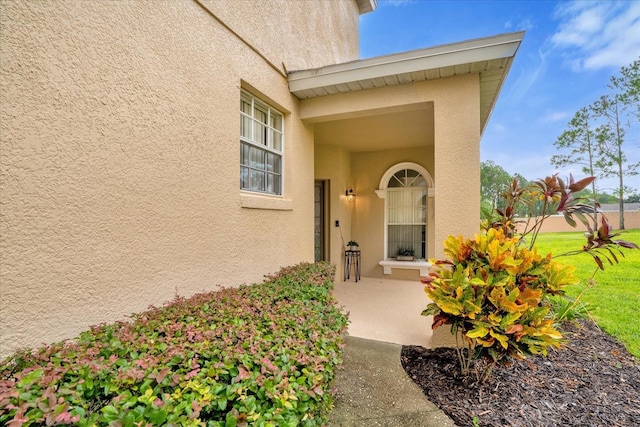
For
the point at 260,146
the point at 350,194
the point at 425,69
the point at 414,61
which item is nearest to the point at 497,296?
the point at 425,69

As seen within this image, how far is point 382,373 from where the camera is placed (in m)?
3.22

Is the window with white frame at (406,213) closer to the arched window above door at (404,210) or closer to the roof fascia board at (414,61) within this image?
the arched window above door at (404,210)

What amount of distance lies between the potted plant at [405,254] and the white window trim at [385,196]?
0.52ft

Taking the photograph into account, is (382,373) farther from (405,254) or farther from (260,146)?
(405,254)

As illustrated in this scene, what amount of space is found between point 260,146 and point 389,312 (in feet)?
12.6

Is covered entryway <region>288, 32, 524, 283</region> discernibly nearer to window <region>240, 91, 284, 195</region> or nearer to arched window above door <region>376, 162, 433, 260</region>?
window <region>240, 91, 284, 195</region>

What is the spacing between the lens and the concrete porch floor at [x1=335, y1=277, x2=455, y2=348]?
166 inches

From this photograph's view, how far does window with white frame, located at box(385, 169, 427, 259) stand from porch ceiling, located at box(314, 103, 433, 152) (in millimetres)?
1061

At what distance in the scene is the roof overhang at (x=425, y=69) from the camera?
3.72 m

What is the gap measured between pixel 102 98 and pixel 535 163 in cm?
2836

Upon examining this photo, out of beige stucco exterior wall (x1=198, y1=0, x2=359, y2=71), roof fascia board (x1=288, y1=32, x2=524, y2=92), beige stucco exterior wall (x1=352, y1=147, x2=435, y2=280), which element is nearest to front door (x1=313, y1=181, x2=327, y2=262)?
beige stucco exterior wall (x1=352, y1=147, x2=435, y2=280)

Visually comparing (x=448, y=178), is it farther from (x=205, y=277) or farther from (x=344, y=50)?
(x=344, y=50)

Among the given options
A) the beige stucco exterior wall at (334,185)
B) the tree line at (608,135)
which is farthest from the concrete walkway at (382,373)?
the tree line at (608,135)

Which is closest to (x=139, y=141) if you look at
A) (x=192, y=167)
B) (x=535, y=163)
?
(x=192, y=167)
